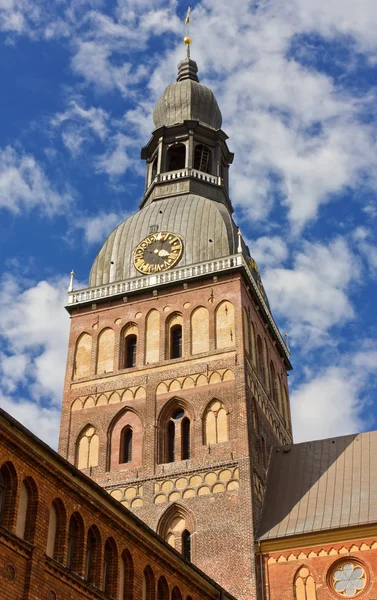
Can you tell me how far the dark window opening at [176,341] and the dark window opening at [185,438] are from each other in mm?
3318

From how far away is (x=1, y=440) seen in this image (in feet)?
60.9

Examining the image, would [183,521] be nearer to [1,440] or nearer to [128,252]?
[128,252]

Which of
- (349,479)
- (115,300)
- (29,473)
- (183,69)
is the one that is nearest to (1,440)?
(29,473)

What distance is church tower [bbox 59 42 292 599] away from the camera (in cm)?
3438

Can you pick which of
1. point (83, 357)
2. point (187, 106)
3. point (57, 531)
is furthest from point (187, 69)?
point (57, 531)

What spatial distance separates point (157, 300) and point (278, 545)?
13.1m

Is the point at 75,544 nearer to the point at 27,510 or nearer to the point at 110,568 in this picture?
the point at 110,568

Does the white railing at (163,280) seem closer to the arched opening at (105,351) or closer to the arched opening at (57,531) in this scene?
the arched opening at (105,351)

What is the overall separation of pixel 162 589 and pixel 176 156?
3133 centimetres

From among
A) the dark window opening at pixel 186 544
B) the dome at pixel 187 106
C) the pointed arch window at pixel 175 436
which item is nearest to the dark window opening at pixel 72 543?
the dark window opening at pixel 186 544

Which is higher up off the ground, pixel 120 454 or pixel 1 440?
pixel 120 454

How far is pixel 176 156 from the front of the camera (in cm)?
5069

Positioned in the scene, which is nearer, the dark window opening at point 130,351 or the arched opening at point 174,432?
the arched opening at point 174,432

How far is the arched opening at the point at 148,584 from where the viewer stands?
75.3 ft
